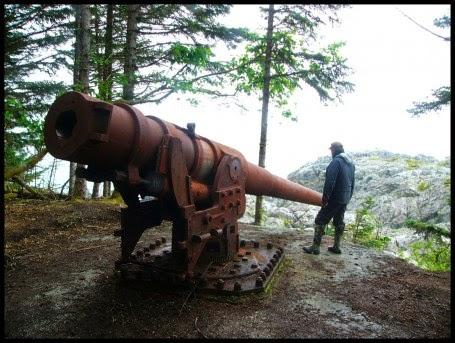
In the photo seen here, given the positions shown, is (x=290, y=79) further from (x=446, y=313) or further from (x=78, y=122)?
(x=78, y=122)

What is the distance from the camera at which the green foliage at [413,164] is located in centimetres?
1532

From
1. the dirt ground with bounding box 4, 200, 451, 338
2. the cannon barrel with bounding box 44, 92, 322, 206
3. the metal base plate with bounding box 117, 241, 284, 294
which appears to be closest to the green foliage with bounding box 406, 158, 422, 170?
the dirt ground with bounding box 4, 200, 451, 338

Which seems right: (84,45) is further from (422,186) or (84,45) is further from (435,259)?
(422,186)

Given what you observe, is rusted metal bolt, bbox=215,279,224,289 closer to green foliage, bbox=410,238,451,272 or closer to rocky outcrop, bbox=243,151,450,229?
green foliage, bbox=410,238,451,272

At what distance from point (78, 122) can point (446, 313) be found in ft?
12.8

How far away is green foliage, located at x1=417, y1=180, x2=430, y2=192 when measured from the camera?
42.6 ft

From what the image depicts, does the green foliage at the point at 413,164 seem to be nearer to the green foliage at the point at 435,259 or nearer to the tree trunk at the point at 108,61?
the green foliage at the point at 435,259

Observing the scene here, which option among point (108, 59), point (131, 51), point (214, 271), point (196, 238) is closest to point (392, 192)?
point (131, 51)

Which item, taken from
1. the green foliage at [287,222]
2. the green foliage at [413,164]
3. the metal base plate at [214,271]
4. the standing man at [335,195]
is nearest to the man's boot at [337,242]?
the standing man at [335,195]

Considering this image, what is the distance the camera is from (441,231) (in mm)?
5891

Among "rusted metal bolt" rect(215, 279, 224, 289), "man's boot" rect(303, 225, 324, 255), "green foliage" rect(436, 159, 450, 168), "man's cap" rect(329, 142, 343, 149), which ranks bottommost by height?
"rusted metal bolt" rect(215, 279, 224, 289)

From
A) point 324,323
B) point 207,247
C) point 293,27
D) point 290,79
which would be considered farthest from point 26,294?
point 293,27

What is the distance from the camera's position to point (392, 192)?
13547 millimetres

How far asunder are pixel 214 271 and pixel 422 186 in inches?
470
